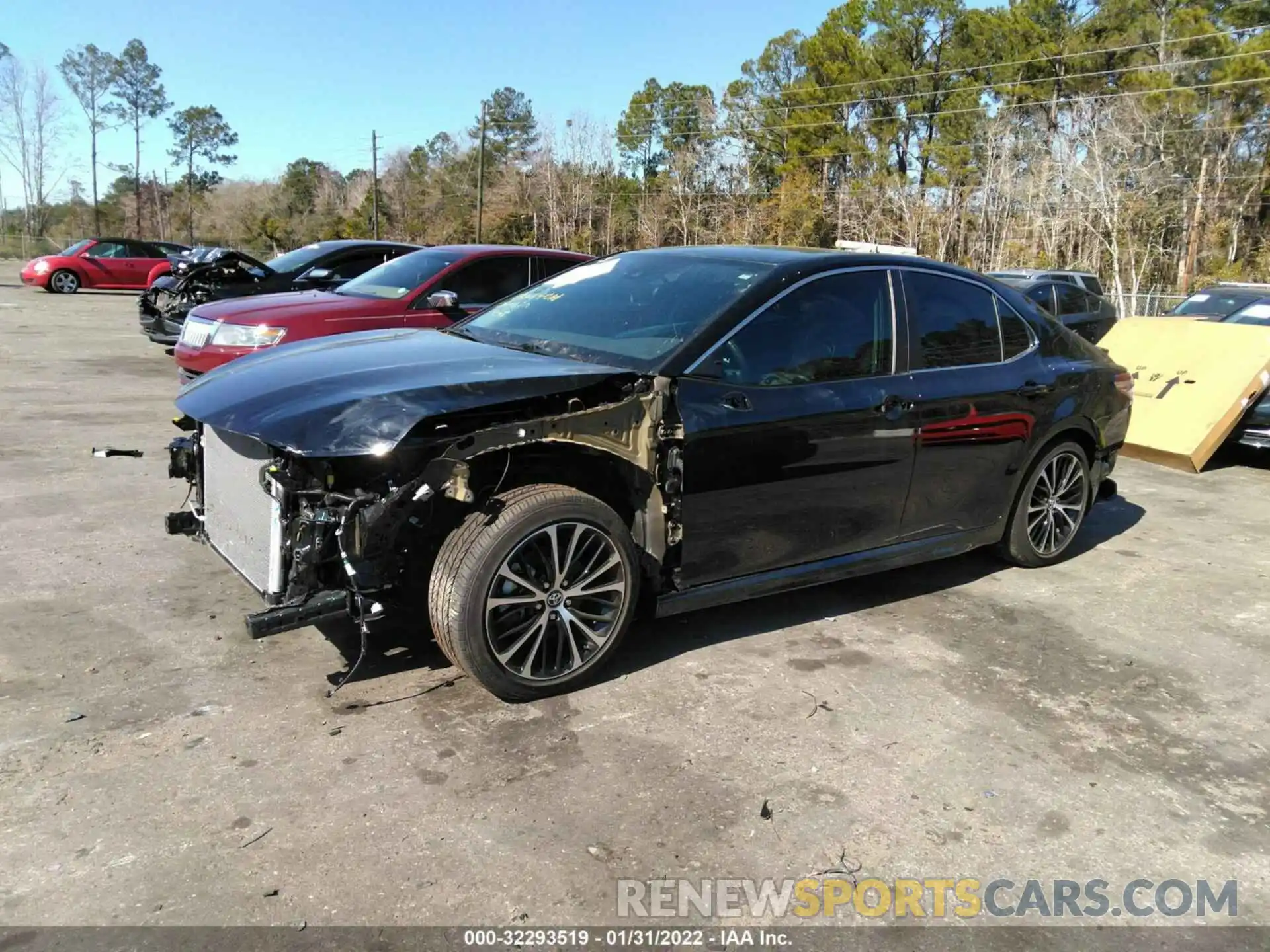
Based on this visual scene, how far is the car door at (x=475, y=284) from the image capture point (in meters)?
8.23

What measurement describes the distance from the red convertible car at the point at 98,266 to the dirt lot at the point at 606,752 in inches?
920

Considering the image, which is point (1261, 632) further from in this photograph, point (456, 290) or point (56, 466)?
point (56, 466)

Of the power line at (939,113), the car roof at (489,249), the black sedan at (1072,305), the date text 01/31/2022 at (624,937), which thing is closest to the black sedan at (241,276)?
the car roof at (489,249)

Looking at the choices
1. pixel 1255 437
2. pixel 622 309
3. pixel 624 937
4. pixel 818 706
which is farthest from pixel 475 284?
pixel 1255 437

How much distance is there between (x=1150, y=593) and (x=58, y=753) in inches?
208

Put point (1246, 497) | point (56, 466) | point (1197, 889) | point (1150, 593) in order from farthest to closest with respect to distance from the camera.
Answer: point (1246, 497)
point (56, 466)
point (1150, 593)
point (1197, 889)

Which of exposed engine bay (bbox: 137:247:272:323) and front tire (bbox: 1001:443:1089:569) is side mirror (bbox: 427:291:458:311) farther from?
exposed engine bay (bbox: 137:247:272:323)

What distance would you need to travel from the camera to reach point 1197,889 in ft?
8.90

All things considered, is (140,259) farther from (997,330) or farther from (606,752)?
(606,752)

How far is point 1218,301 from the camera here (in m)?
12.7

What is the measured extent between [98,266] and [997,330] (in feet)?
86.3

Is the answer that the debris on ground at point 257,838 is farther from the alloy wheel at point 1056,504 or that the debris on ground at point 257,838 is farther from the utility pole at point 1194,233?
the utility pole at point 1194,233

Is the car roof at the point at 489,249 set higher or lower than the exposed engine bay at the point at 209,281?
higher

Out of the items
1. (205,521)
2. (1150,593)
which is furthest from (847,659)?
(205,521)
